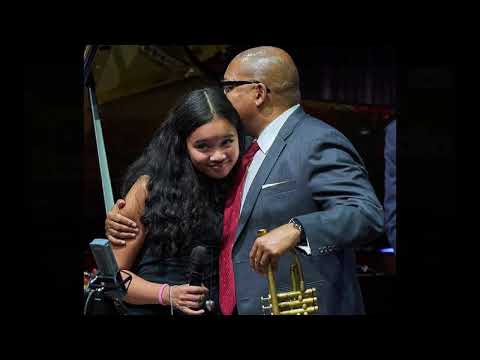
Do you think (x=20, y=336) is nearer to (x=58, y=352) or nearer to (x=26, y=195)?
(x=58, y=352)

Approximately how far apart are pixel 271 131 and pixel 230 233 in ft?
1.79

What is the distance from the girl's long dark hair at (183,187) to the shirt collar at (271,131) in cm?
11

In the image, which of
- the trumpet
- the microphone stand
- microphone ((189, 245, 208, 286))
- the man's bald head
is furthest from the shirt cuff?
the microphone stand

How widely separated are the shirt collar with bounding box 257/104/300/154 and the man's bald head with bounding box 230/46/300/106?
0.06 metres

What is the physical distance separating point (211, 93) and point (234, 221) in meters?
0.65

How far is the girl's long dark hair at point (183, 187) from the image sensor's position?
3.12 meters

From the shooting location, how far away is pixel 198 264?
3.02 meters

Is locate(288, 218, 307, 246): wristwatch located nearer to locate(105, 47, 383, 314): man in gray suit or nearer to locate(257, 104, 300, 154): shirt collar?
locate(105, 47, 383, 314): man in gray suit

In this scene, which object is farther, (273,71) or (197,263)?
(273,71)

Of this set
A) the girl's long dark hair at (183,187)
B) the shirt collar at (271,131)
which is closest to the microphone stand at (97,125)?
the girl's long dark hair at (183,187)

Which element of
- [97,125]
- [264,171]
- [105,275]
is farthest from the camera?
[97,125]

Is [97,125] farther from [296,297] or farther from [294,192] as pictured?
[296,297]

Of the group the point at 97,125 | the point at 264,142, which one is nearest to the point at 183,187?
the point at 264,142

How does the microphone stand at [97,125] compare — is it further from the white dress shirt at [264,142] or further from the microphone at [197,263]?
the white dress shirt at [264,142]
